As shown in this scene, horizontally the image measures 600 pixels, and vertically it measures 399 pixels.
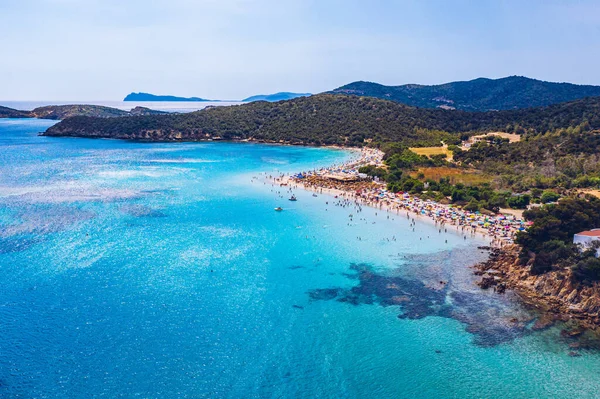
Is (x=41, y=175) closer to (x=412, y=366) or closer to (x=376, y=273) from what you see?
(x=376, y=273)

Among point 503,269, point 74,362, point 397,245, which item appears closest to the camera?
point 74,362

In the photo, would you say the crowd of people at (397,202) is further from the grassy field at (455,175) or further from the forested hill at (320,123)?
the forested hill at (320,123)

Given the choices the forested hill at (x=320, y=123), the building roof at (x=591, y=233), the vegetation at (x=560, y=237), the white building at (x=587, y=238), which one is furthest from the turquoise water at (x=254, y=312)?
the forested hill at (x=320, y=123)

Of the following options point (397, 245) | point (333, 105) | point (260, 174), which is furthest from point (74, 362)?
point (333, 105)

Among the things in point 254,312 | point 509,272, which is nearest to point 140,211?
point 254,312

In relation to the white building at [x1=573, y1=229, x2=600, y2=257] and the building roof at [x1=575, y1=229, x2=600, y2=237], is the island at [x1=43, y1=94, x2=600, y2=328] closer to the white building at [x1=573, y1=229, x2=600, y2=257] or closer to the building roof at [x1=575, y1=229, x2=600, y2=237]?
the white building at [x1=573, y1=229, x2=600, y2=257]

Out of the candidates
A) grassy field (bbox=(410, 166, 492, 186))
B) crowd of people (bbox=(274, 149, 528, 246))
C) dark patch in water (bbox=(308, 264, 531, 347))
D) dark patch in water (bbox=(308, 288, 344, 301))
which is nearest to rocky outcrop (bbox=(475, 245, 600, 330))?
dark patch in water (bbox=(308, 264, 531, 347))

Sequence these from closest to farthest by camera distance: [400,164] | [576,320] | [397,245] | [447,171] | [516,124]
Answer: [576,320] → [397,245] → [447,171] → [400,164] → [516,124]
